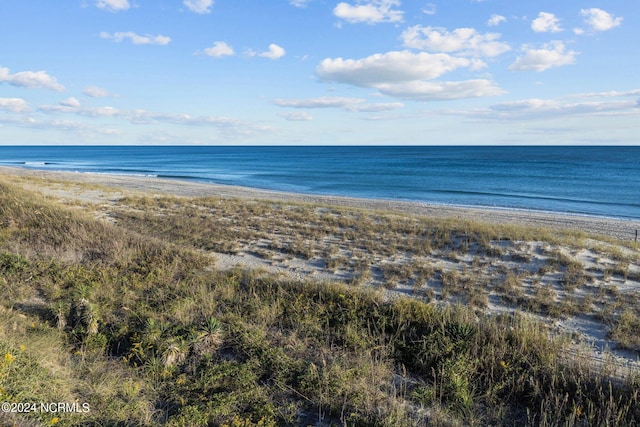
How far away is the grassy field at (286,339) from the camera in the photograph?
15.7ft

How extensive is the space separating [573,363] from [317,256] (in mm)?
7362

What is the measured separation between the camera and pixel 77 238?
35.2ft

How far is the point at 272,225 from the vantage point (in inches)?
640

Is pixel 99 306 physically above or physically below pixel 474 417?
above

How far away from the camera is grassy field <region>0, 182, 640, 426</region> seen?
4773 mm

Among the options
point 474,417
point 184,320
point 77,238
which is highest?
point 77,238

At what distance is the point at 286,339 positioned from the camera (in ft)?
21.0

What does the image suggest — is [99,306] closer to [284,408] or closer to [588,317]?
[284,408]

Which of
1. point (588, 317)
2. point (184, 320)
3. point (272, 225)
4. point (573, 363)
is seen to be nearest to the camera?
point (573, 363)

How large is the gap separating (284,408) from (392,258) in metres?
7.71

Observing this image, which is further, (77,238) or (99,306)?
(77,238)

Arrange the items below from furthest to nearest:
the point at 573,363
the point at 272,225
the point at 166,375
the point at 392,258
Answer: the point at 272,225, the point at 392,258, the point at 573,363, the point at 166,375

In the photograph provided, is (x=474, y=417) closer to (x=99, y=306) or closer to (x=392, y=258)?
(x=99, y=306)

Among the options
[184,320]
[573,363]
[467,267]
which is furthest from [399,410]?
[467,267]
